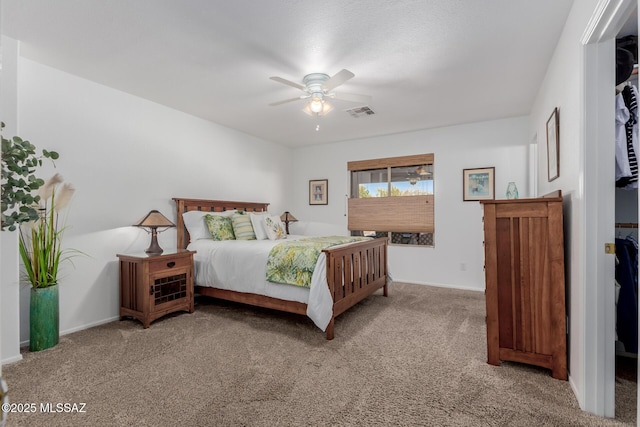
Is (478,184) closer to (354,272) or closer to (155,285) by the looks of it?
(354,272)

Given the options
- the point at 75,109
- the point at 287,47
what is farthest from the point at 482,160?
the point at 75,109

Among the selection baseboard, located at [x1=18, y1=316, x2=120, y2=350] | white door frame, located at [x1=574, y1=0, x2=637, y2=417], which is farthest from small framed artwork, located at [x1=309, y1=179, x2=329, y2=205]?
white door frame, located at [x1=574, y1=0, x2=637, y2=417]

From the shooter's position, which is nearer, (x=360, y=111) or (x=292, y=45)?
(x=292, y=45)

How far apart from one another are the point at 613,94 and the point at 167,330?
12.3 ft

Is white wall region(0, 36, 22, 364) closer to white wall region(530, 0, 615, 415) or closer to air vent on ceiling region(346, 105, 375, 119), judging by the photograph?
air vent on ceiling region(346, 105, 375, 119)

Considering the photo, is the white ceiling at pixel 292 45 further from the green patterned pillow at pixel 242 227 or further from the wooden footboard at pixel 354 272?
the wooden footboard at pixel 354 272

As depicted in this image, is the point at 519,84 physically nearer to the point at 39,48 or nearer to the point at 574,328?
the point at 574,328

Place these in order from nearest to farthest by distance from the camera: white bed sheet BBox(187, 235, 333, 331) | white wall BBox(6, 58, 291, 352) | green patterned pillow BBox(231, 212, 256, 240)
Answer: white bed sheet BBox(187, 235, 333, 331) → white wall BBox(6, 58, 291, 352) → green patterned pillow BBox(231, 212, 256, 240)

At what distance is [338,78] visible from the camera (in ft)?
9.32

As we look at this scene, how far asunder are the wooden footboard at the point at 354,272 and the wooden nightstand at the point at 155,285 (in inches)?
64.3

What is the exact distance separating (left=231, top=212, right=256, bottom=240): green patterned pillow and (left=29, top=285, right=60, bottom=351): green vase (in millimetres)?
1890

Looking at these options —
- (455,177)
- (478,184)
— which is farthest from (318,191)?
(478,184)

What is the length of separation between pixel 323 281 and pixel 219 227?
5.79 ft

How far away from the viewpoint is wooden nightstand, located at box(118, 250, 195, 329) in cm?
329
